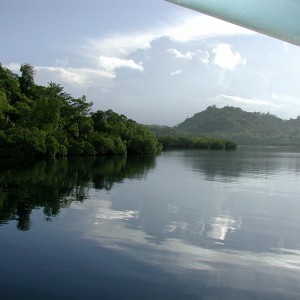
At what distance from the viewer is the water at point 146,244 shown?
8.02 meters

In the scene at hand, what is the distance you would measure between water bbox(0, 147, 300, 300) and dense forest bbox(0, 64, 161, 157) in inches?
915

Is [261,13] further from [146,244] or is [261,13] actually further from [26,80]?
[26,80]

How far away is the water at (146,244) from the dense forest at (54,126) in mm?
23248

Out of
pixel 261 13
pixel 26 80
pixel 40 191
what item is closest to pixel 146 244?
pixel 261 13

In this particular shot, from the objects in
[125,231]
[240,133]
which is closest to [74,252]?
[125,231]

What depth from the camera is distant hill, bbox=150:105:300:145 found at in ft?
512

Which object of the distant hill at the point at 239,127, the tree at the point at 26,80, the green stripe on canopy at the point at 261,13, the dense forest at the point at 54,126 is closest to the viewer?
the green stripe on canopy at the point at 261,13

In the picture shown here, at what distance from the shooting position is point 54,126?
5284 centimetres

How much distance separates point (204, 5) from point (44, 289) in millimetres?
7602

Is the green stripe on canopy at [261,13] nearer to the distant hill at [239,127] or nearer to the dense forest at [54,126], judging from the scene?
the dense forest at [54,126]

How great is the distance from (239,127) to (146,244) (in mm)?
Result: 170027

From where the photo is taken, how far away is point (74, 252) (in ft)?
33.6

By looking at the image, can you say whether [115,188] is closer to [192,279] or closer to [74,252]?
[74,252]

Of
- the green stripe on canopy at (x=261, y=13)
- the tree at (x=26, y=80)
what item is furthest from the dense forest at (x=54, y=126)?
the green stripe on canopy at (x=261, y=13)
